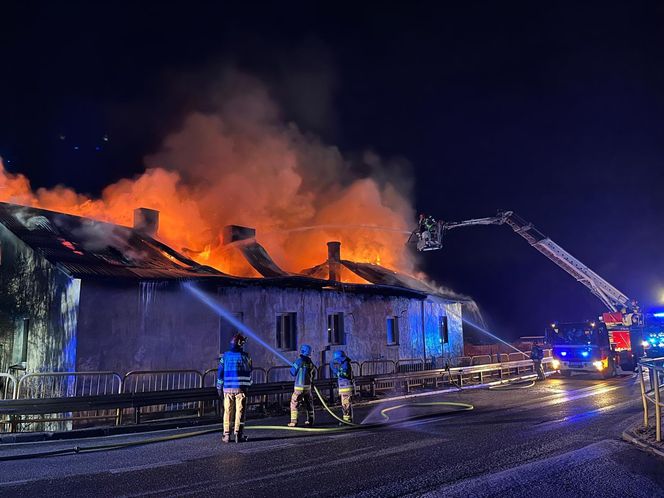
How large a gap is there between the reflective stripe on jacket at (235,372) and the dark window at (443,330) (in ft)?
55.8

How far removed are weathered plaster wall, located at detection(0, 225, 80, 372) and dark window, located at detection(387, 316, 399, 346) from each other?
503 inches

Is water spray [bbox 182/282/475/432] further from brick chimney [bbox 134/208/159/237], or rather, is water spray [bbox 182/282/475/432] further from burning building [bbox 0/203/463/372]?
brick chimney [bbox 134/208/159/237]

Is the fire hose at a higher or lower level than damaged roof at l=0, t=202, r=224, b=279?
lower

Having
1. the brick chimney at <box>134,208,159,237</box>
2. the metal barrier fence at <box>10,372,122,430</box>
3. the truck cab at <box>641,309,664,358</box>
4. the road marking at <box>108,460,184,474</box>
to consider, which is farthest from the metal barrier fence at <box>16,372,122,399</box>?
the truck cab at <box>641,309,664,358</box>

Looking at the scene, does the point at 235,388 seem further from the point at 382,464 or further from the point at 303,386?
the point at 382,464

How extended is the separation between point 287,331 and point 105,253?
6534 mm

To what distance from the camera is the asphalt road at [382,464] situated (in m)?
5.28

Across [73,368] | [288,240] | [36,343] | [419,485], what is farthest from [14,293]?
[288,240]

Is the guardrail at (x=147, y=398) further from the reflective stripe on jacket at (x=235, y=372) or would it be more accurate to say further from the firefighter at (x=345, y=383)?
the reflective stripe on jacket at (x=235, y=372)

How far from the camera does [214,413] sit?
11328 millimetres

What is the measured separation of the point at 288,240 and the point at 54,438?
2972 cm

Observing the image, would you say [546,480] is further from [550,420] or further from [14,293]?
[14,293]

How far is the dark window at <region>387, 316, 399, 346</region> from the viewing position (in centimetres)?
2119

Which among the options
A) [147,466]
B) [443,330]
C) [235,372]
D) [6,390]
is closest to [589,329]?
[443,330]
